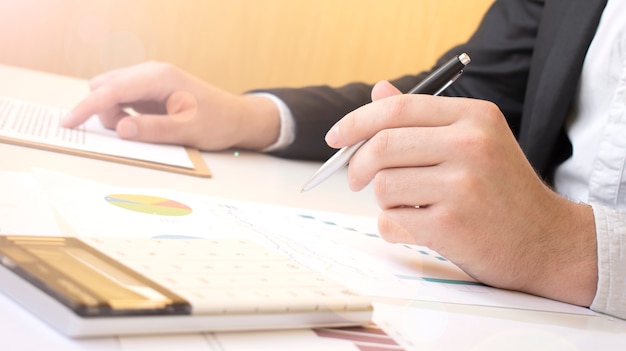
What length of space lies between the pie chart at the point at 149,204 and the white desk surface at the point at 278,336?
7 cm

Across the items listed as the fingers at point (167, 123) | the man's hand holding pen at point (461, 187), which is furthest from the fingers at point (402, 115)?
the fingers at point (167, 123)

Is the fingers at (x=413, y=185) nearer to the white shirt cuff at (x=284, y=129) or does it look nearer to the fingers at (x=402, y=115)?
the fingers at (x=402, y=115)

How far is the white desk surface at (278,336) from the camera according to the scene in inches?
14.0

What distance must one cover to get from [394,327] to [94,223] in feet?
0.73

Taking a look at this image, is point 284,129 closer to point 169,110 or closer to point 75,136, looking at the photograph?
point 169,110

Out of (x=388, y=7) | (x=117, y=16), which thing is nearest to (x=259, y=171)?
(x=117, y=16)

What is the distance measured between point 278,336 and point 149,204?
10.3 inches

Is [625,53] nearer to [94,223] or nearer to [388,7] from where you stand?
[94,223]

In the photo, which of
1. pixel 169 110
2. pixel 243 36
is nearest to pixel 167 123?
pixel 169 110

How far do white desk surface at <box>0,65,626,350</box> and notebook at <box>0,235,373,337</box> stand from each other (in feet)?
0.03

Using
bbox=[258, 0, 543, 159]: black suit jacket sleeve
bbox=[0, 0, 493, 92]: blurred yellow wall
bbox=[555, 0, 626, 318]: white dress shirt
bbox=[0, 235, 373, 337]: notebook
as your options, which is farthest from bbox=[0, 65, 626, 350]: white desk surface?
bbox=[0, 0, 493, 92]: blurred yellow wall

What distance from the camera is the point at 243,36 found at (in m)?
2.07

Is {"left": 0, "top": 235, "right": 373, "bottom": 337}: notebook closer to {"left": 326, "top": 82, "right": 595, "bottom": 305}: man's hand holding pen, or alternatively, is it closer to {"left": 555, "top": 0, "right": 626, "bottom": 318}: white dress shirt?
{"left": 326, "top": 82, "right": 595, "bottom": 305}: man's hand holding pen

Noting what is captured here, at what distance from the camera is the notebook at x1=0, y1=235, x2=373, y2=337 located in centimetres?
34
